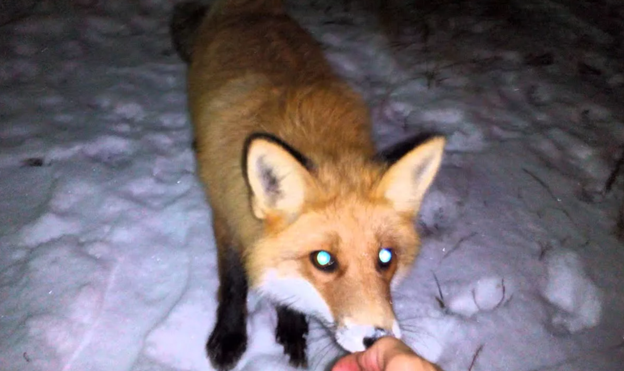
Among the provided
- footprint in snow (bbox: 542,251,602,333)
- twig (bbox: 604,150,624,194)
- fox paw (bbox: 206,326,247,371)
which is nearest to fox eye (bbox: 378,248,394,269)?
fox paw (bbox: 206,326,247,371)

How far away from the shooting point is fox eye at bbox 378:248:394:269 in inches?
65.0

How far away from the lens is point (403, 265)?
6.02ft

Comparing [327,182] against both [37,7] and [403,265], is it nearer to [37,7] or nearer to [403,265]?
[403,265]

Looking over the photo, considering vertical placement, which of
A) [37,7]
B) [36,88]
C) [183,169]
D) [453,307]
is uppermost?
[37,7]

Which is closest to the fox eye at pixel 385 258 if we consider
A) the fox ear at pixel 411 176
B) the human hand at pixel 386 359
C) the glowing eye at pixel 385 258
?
the glowing eye at pixel 385 258

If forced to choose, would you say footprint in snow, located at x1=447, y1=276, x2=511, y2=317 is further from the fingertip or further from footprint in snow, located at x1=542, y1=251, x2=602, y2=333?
the fingertip

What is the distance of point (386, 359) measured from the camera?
4.30ft

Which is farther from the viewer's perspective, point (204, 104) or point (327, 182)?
point (204, 104)

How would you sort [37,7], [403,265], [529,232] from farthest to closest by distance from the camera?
[37,7], [529,232], [403,265]

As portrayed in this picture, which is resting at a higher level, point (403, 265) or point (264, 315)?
point (403, 265)

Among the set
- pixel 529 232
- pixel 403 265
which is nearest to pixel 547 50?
pixel 529 232

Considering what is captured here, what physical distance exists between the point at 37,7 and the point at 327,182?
13.0ft

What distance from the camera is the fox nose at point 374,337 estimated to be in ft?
4.82

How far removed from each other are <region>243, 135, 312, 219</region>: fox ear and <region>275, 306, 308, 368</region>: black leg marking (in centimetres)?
77
